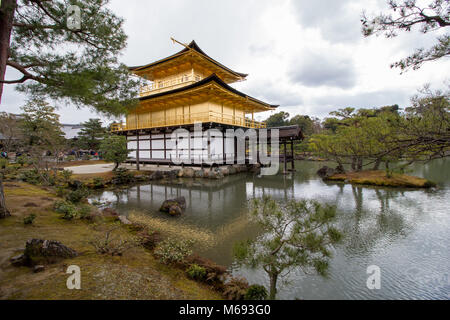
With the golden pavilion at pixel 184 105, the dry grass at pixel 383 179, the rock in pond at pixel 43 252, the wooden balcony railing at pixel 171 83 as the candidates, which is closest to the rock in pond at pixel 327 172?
the dry grass at pixel 383 179

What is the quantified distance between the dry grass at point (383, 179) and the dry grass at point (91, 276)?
1251 cm

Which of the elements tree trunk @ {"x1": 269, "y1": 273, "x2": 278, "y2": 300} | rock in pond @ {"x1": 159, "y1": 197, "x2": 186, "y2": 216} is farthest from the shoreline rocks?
rock in pond @ {"x1": 159, "y1": 197, "x2": 186, "y2": 216}

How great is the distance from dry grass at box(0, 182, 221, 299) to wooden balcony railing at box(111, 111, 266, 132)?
1110cm

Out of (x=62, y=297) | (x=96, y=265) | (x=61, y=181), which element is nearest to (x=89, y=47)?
(x=96, y=265)

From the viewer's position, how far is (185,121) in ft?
54.1

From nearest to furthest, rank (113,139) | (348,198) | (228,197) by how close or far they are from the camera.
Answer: (348,198) → (228,197) → (113,139)

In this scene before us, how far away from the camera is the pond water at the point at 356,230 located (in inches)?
133

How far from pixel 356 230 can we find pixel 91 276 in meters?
6.55

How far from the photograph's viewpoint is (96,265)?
326 cm

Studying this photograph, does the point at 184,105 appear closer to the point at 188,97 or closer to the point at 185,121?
the point at 188,97

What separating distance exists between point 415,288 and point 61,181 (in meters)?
14.9

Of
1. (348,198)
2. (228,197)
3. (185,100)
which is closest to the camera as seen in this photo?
(348,198)
